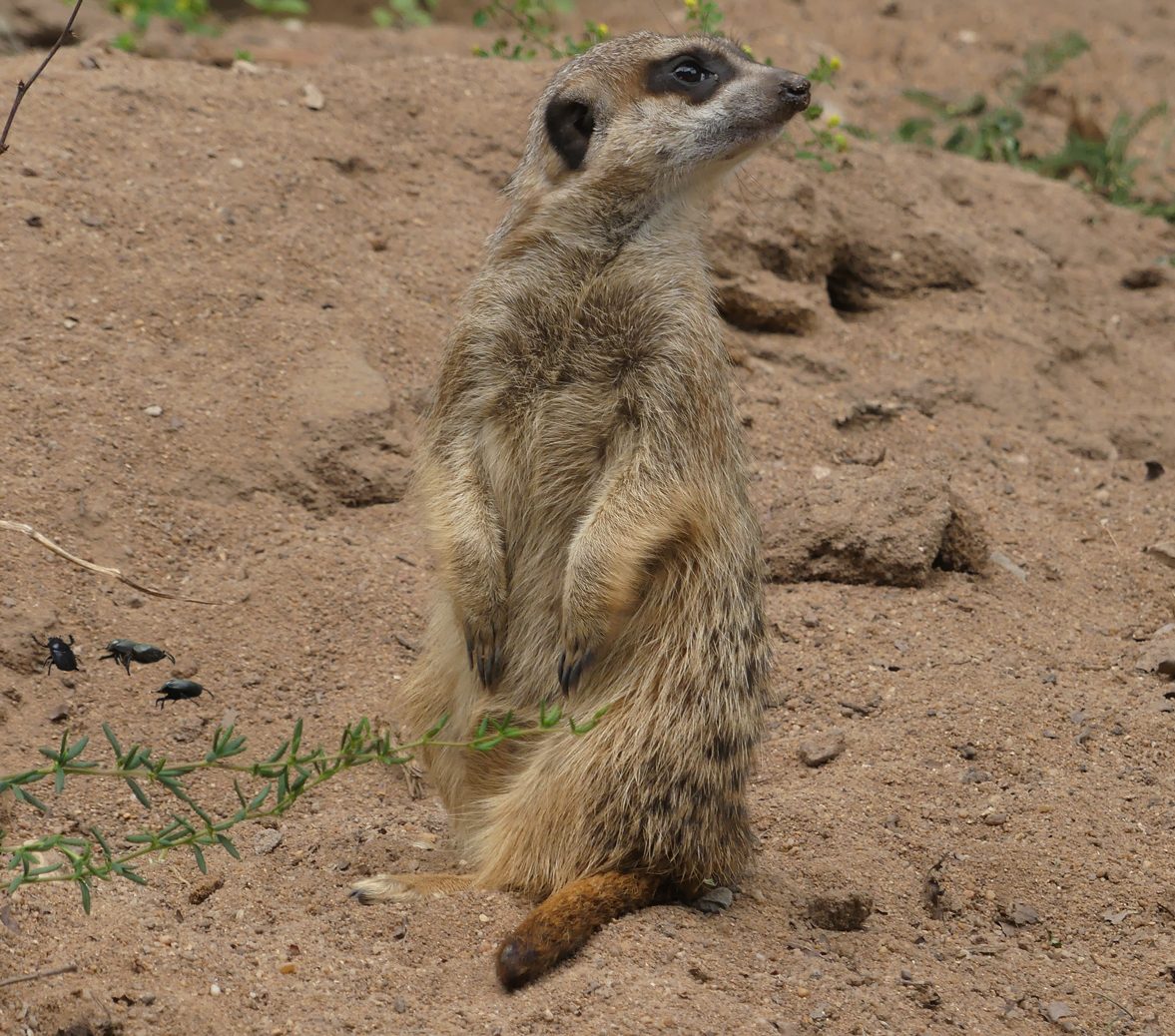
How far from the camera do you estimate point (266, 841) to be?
2.94m

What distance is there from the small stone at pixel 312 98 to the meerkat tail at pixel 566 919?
3.56m

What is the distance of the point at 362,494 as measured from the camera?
4059mm

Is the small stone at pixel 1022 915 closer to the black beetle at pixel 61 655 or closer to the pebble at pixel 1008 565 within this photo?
the pebble at pixel 1008 565

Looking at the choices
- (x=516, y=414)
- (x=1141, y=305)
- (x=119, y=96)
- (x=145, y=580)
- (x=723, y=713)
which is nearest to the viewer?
(x=723, y=713)

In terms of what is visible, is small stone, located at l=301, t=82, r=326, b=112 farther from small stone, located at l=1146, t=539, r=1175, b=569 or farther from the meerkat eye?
small stone, located at l=1146, t=539, r=1175, b=569

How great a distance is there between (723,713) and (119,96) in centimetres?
349

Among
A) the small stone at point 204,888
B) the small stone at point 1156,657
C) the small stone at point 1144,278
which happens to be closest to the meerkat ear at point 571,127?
the small stone at point 204,888

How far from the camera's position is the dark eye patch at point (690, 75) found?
3.01 metres

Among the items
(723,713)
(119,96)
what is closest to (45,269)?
(119,96)

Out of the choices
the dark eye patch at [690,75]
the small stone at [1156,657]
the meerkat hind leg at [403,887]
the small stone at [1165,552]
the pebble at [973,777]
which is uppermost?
the dark eye patch at [690,75]

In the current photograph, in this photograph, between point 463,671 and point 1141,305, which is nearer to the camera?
point 463,671

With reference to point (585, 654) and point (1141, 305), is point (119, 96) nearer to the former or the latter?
point (585, 654)

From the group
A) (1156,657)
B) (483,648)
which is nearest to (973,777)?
(1156,657)

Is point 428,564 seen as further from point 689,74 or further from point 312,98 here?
point 312,98
